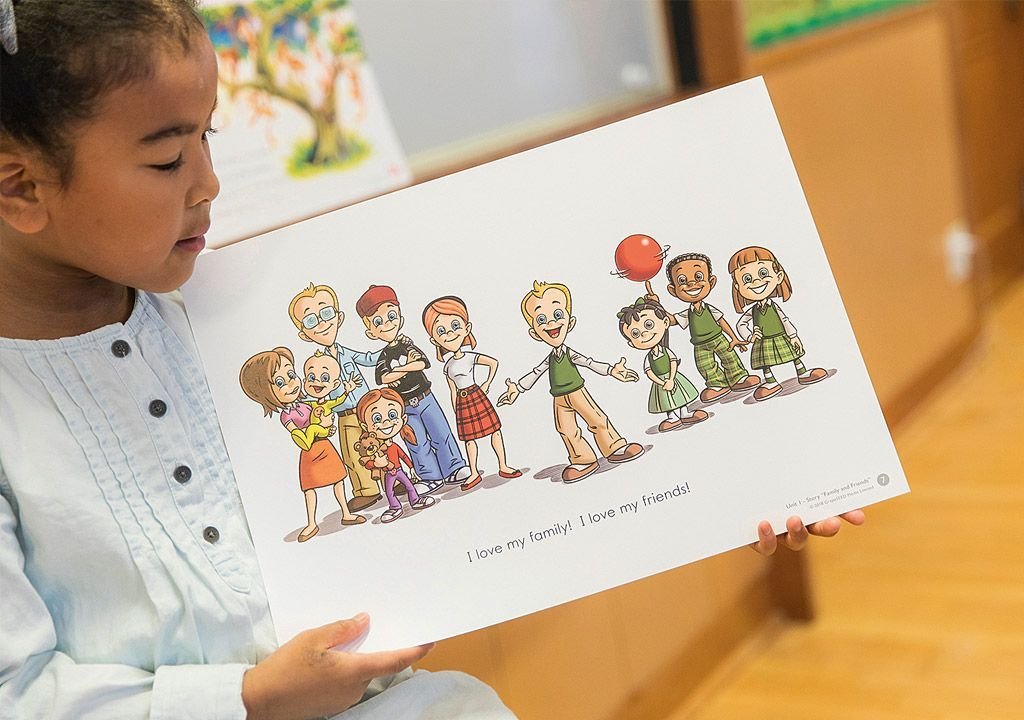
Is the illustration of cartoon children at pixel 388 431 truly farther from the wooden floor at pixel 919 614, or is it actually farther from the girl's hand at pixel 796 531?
the wooden floor at pixel 919 614

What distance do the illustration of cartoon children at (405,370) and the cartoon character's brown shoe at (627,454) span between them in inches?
4.8

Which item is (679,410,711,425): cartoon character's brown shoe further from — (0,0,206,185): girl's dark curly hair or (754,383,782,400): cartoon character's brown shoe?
(0,0,206,185): girl's dark curly hair

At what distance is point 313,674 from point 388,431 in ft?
0.62

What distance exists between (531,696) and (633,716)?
1.13 ft

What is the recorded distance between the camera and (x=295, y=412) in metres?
0.85

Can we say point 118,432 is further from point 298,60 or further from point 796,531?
point 298,60

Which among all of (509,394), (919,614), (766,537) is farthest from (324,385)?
(919,614)

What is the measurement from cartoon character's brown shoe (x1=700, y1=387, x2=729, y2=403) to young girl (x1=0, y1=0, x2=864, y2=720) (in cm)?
12

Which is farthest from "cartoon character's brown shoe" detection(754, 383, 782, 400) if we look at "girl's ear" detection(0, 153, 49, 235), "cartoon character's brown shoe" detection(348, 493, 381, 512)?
"girl's ear" detection(0, 153, 49, 235)

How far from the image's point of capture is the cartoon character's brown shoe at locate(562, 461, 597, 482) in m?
0.85

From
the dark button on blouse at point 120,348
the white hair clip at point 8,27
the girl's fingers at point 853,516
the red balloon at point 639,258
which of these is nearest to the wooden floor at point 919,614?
the girl's fingers at point 853,516

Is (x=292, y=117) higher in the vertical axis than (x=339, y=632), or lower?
higher

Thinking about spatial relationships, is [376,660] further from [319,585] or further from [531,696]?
[531,696]

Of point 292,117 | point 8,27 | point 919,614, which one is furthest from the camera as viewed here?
point 919,614
